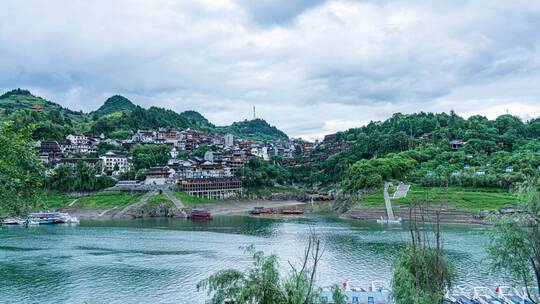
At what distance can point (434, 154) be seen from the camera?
402 ft

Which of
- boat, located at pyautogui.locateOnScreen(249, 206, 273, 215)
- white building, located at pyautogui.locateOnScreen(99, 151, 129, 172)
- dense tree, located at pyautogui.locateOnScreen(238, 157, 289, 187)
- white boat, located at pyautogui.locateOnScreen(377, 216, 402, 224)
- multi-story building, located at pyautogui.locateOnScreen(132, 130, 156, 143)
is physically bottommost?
white boat, located at pyautogui.locateOnScreen(377, 216, 402, 224)

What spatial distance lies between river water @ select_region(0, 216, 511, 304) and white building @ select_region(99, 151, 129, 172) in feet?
151

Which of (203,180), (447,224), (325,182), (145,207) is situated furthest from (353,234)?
(325,182)

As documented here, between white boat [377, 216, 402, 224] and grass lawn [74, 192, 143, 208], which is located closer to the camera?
white boat [377, 216, 402, 224]

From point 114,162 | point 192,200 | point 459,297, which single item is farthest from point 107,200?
point 459,297

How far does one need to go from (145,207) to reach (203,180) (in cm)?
2097

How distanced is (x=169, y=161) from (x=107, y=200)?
111 ft

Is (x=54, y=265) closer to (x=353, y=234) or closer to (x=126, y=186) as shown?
(x=353, y=234)

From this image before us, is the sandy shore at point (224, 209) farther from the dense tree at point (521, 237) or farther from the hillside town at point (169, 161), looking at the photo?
the dense tree at point (521, 237)

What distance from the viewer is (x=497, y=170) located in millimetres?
97938

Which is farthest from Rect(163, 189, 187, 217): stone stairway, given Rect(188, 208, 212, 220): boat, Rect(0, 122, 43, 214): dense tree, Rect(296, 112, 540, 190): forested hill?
Rect(0, 122, 43, 214): dense tree

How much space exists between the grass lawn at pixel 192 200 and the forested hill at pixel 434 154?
33138 millimetres

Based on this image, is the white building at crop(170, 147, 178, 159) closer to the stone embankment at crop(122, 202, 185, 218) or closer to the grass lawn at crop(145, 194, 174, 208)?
the grass lawn at crop(145, 194, 174, 208)

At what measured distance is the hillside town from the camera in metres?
113
